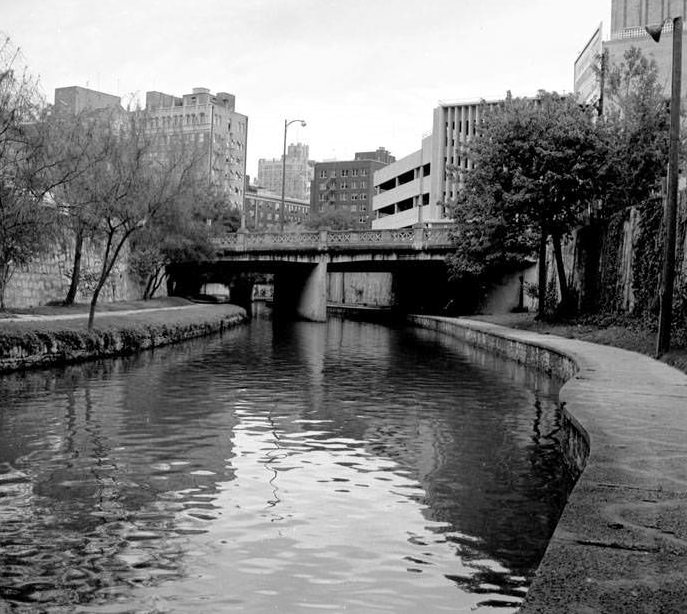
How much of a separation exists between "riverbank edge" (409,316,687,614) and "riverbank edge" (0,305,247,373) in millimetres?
12672

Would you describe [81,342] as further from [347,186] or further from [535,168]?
[347,186]

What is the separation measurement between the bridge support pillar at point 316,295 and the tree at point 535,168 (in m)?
18.6

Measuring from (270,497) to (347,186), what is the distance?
17763 centimetres

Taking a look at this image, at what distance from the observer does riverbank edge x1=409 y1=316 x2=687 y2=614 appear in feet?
14.0

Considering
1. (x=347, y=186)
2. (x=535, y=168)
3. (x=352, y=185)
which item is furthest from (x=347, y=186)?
(x=535, y=168)

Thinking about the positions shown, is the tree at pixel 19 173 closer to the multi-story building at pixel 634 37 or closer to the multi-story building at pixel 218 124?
the multi-story building at pixel 634 37

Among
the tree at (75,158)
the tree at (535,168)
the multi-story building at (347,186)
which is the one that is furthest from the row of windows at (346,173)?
the tree at (75,158)

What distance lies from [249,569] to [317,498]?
2256 mm

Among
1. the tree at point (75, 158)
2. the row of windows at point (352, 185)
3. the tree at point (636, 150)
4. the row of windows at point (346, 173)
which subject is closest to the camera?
the tree at point (75, 158)

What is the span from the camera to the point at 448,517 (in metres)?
7.97

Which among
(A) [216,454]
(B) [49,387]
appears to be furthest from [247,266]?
(A) [216,454]

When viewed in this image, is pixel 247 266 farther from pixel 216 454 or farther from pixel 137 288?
pixel 216 454

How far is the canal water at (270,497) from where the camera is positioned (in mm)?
5957

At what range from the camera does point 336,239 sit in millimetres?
54125
